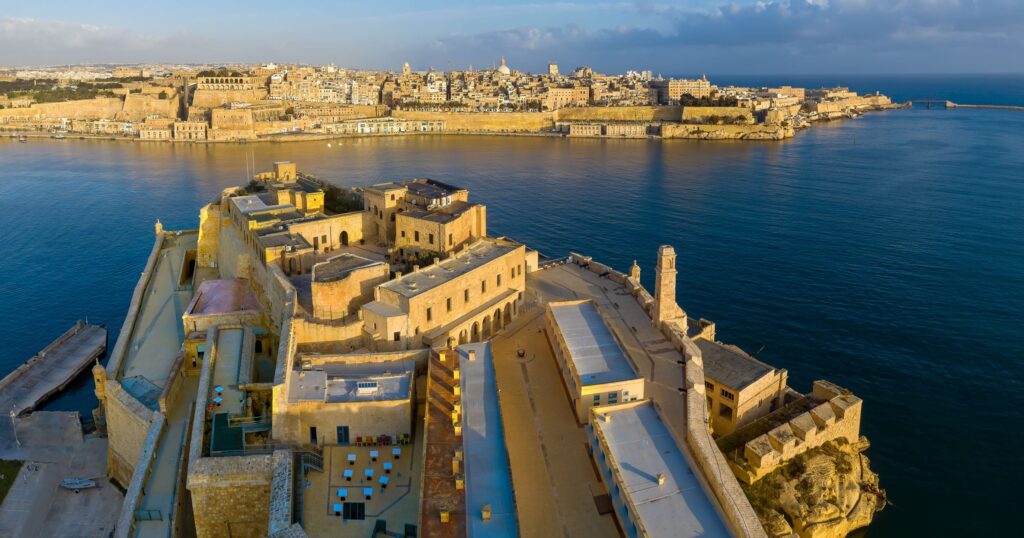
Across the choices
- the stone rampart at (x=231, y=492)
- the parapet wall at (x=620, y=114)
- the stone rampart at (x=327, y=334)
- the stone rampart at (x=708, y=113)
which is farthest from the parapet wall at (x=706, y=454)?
the parapet wall at (x=620, y=114)

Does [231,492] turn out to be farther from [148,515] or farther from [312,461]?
[148,515]

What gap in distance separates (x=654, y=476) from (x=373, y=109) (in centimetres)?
9719

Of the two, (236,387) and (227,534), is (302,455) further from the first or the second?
(236,387)

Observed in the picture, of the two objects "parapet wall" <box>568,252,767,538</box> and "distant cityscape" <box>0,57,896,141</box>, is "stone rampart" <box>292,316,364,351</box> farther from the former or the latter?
"distant cityscape" <box>0,57,896,141</box>

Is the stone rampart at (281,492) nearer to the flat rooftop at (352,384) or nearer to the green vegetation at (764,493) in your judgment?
the flat rooftop at (352,384)

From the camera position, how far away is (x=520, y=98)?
365 ft

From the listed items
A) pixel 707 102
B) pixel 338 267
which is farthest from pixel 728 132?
pixel 338 267

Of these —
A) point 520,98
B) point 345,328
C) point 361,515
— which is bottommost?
point 361,515

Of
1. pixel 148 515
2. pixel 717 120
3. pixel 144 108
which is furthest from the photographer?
pixel 144 108

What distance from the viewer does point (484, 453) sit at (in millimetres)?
12875

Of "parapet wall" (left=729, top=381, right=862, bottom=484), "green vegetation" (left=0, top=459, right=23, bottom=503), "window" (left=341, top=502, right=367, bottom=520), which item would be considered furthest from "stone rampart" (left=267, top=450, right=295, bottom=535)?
"parapet wall" (left=729, top=381, right=862, bottom=484)

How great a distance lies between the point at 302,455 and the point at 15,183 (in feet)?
181

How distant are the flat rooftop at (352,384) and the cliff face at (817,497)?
8.98 meters

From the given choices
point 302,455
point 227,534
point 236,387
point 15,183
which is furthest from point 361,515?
point 15,183
